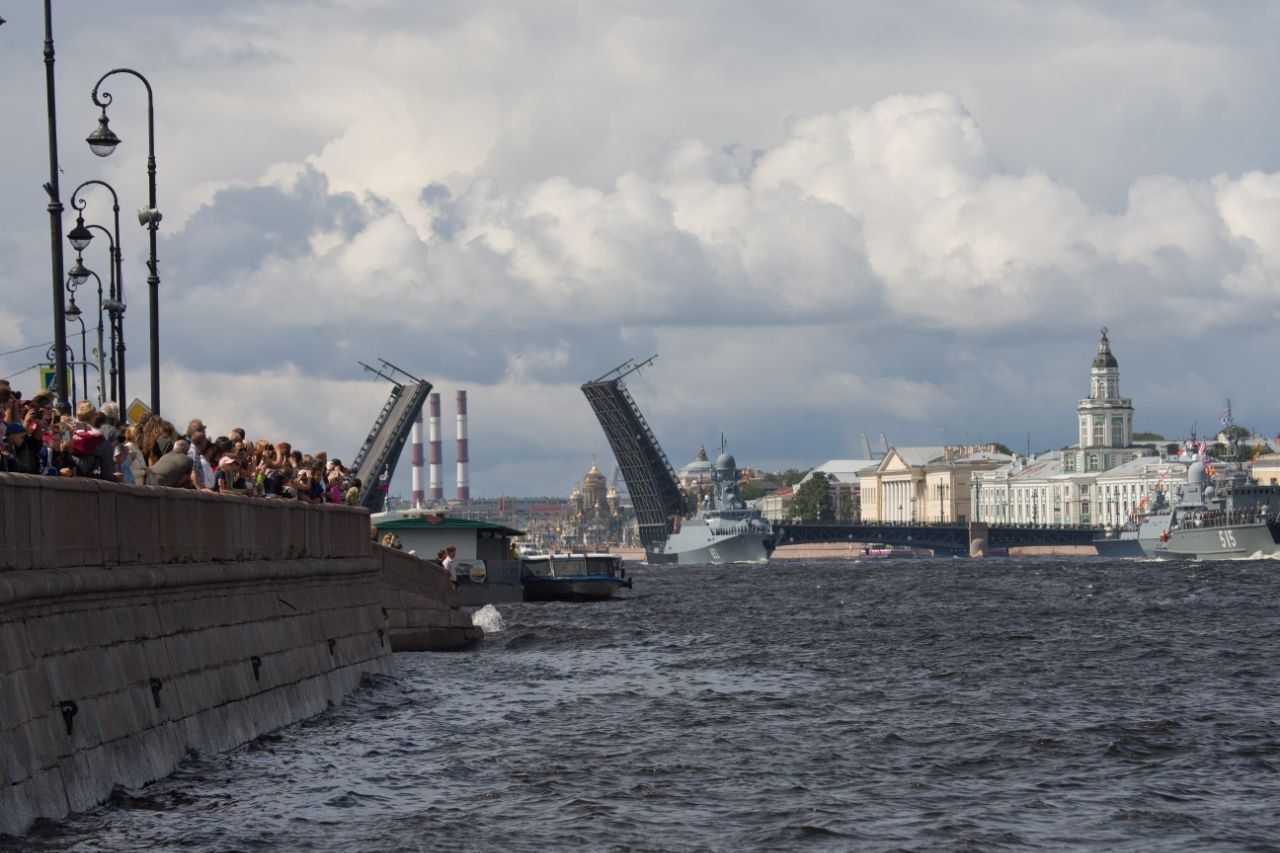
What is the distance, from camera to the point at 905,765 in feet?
53.6

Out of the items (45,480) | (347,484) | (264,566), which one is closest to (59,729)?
(45,480)

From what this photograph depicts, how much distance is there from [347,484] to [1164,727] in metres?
10.8

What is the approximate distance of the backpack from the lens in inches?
525

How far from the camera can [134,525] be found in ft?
44.5

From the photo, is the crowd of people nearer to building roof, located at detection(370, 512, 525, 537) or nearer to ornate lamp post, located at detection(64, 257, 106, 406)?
ornate lamp post, located at detection(64, 257, 106, 406)

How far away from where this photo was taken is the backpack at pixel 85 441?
1334 centimetres

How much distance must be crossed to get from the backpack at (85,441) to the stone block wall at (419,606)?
12.7m

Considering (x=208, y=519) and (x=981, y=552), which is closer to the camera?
(x=208, y=519)

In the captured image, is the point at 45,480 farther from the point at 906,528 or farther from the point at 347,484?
the point at 906,528

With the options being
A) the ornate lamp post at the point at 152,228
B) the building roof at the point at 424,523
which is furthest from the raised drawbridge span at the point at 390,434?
the ornate lamp post at the point at 152,228

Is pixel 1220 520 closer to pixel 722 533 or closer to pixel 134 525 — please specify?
pixel 722 533

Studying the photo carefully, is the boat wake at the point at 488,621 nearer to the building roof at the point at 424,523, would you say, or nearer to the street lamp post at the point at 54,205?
the building roof at the point at 424,523

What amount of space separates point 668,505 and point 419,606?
8968 centimetres

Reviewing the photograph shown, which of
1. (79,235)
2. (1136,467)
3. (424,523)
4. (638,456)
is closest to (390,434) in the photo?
(638,456)
